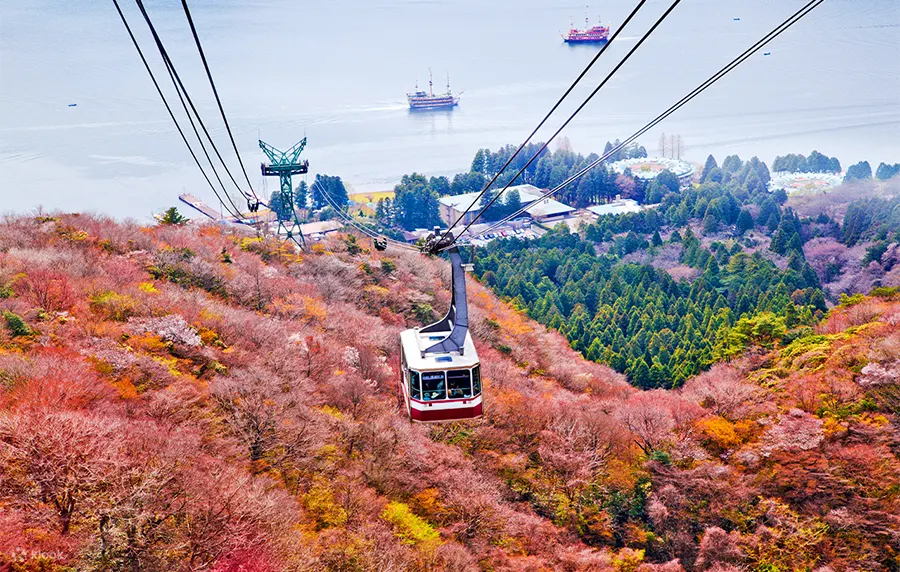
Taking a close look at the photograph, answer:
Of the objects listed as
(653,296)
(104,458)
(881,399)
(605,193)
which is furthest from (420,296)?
(605,193)

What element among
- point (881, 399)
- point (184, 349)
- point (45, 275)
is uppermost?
point (45, 275)

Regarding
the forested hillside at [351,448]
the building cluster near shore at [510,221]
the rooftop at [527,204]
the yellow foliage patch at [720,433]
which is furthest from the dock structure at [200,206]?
the yellow foliage patch at [720,433]

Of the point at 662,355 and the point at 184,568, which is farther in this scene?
the point at 662,355

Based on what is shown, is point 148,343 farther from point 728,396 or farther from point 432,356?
point 728,396

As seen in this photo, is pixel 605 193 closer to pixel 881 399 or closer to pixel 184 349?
pixel 881 399

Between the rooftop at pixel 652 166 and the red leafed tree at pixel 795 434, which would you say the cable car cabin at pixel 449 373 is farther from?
the rooftop at pixel 652 166

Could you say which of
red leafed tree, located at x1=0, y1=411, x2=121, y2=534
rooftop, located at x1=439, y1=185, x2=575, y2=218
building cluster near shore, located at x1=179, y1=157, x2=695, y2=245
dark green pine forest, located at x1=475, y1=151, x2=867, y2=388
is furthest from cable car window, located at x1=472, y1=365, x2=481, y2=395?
rooftop, located at x1=439, y1=185, x2=575, y2=218

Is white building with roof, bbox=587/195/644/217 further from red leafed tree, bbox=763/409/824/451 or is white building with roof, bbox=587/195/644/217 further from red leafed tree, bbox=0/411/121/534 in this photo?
red leafed tree, bbox=0/411/121/534
